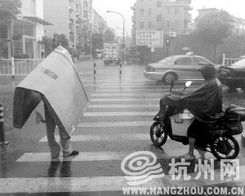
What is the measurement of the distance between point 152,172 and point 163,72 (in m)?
12.9

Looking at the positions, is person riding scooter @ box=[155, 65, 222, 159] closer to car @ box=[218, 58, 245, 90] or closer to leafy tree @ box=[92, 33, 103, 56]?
car @ box=[218, 58, 245, 90]

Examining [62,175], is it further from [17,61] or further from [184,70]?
[17,61]

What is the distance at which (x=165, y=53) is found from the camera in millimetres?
40344

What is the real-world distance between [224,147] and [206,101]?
848mm

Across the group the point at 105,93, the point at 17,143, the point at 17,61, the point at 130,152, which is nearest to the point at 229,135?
the point at 130,152

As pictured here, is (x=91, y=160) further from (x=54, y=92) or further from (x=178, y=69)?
(x=178, y=69)

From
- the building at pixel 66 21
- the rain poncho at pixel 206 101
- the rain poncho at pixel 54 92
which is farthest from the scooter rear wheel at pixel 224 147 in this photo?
the building at pixel 66 21

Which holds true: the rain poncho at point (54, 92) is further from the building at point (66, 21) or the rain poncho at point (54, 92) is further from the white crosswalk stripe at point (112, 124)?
the building at point (66, 21)

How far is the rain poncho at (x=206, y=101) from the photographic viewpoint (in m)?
5.76

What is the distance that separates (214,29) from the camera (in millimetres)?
37219

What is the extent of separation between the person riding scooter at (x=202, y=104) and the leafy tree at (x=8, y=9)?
3228 centimetres

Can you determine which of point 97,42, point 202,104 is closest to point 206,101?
point 202,104

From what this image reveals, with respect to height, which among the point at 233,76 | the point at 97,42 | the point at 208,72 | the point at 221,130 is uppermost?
the point at 97,42

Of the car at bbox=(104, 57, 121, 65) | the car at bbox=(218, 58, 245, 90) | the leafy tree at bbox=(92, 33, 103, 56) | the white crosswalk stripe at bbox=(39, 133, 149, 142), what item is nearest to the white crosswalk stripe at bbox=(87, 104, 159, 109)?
the white crosswalk stripe at bbox=(39, 133, 149, 142)
